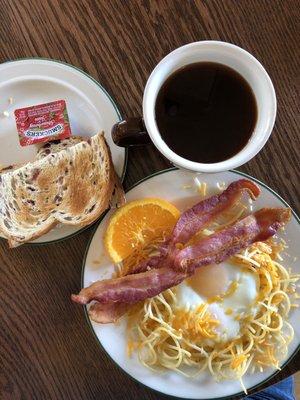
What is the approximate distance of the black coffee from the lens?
3.34 ft

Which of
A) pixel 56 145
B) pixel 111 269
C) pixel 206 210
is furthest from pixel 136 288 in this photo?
pixel 56 145

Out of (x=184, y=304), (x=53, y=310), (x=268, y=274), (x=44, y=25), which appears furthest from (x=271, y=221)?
(x=44, y=25)

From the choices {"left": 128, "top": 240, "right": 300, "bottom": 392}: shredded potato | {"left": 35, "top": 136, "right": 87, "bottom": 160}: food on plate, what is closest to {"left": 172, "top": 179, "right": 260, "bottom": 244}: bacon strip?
{"left": 128, "top": 240, "right": 300, "bottom": 392}: shredded potato

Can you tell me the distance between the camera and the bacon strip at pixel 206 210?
112cm

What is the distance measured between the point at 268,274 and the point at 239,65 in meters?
0.43

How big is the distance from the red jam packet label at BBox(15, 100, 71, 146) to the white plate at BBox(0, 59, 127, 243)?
0.04 ft

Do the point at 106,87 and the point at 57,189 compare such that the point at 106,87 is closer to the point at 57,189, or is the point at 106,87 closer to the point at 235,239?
the point at 57,189

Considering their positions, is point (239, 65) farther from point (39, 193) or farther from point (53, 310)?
point (53, 310)

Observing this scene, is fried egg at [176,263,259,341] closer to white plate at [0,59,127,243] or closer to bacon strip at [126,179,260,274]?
bacon strip at [126,179,260,274]

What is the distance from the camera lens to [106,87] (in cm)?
118

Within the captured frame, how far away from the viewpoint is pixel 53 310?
1223 mm

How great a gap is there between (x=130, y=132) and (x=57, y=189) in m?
0.23

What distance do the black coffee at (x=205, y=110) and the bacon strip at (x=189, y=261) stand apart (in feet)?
0.62

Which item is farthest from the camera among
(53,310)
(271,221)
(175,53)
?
(53,310)
